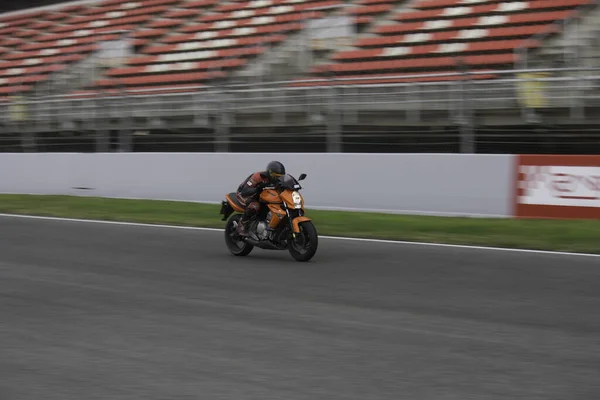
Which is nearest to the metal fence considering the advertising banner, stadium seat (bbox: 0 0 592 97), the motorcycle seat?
stadium seat (bbox: 0 0 592 97)

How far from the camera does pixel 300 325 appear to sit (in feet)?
21.8

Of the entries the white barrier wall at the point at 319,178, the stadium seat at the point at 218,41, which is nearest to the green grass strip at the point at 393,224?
the white barrier wall at the point at 319,178

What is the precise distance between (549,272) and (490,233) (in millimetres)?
3168

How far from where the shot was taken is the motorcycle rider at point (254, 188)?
10.1 meters

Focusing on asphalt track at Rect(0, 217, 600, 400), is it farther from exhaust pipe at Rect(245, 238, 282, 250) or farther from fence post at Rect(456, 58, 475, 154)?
fence post at Rect(456, 58, 475, 154)

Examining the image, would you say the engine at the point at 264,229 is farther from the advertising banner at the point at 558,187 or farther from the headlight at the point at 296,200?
the advertising banner at the point at 558,187

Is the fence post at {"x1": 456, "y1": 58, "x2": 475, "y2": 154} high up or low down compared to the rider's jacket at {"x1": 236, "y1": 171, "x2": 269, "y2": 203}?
up

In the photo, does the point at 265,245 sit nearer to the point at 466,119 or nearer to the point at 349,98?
the point at 466,119

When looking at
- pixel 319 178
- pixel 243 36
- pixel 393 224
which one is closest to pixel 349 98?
pixel 319 178

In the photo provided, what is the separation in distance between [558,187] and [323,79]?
5014 mm

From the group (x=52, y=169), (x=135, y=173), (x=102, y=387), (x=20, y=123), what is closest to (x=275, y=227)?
(x=102, y=387)

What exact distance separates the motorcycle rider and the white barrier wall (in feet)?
15.6

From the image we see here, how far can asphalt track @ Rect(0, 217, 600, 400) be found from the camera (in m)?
5.04

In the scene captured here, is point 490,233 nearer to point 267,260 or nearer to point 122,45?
point 267,260
